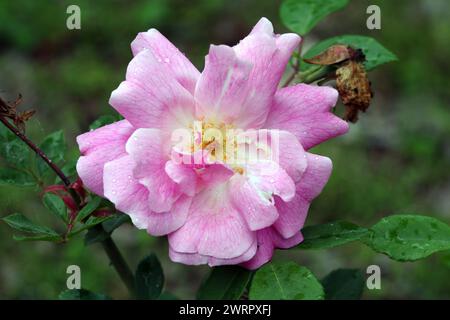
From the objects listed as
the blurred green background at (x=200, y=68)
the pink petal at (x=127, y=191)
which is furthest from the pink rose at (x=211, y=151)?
the blurred green background at (x=200, y=68)

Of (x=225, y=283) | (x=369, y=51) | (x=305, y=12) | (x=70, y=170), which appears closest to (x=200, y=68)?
(x=305, y=12)

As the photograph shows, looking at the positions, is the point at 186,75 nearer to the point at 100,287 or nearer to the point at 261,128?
the point at 261,128

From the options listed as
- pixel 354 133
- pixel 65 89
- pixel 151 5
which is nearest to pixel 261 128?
pixel 354 133

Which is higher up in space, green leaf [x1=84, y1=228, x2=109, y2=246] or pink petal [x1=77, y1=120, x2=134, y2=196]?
pink petal [x1=77, y1=120, x2=134, y2=196]

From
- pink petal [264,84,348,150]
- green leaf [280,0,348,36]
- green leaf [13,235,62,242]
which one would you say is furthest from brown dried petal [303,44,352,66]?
green leaf [13,235,62,242]

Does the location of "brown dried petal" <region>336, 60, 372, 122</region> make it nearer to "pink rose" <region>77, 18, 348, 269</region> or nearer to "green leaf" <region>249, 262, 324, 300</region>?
"pink rose" <region>77, 18, 348, 269</region>

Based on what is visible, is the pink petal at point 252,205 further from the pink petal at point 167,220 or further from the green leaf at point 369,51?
the green leaf at point 369,51

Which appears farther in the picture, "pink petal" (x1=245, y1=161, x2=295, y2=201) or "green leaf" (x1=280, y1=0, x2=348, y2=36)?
"green leaf" (x1=280, y1=0, x2=348, y2=36)
